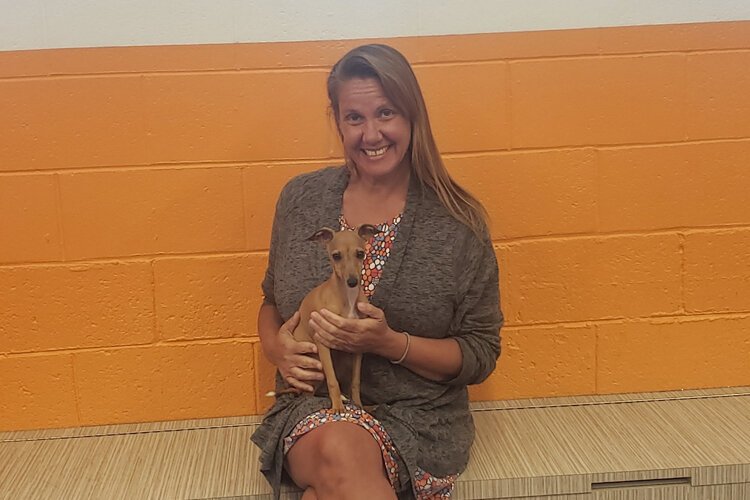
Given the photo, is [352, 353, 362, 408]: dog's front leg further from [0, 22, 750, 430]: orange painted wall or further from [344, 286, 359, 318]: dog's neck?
[0, 22, 750, 430]: orange painted wall

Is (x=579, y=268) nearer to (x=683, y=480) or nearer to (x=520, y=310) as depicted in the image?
(x=520, y=310)

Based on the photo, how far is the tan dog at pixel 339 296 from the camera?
159cm

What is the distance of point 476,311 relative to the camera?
6.17 feet

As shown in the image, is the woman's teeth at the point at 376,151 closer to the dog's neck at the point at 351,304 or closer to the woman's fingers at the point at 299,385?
the dog's neck at the point at 351,304

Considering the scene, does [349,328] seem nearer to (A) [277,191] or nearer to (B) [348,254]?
(B) [348,254]

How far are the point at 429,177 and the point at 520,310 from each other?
58 centimetres

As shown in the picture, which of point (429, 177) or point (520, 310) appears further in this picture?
point (520, 310)


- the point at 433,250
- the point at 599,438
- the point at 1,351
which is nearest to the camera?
the point at 433,250

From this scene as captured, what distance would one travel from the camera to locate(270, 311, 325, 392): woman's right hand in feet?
5.71

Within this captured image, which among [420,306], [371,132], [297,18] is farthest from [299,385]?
[297,18]

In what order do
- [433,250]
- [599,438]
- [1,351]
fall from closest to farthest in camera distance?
[433,250], [599,438], [1,351]

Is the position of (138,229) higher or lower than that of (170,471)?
higher

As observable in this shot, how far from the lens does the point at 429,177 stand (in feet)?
6.13

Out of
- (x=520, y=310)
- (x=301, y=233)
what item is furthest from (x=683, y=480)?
(x=301, y=233)
